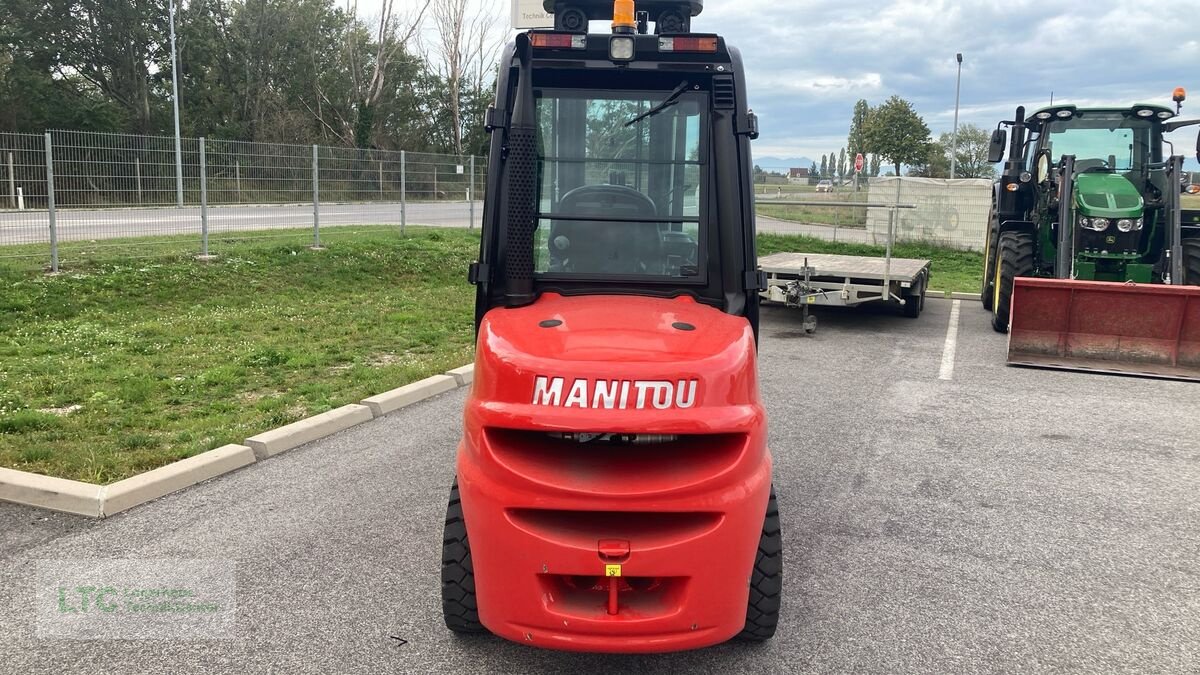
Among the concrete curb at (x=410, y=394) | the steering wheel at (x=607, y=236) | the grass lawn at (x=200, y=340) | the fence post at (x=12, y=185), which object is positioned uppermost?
the fence post at (x=12, y=185)

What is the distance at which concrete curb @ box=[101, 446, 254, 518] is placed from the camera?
468 centimetres

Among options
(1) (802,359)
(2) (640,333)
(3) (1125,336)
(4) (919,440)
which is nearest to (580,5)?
(2) (640,333)

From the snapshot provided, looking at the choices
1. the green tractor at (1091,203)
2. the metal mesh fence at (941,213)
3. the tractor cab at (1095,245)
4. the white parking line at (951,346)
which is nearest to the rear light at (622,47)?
the white parking line at (951,346)

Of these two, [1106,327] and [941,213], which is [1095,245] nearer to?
[1106,327]

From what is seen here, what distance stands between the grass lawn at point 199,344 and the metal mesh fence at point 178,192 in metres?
0.40

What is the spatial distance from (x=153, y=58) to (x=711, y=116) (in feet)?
160

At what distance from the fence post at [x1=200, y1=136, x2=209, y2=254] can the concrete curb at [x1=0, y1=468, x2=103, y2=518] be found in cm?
865

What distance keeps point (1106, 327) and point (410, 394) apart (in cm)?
723

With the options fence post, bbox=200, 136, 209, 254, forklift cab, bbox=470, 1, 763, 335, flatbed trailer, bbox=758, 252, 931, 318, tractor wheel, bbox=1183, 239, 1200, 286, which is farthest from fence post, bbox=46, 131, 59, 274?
tractor wheel, bbox=1183, 239, 1200, 286

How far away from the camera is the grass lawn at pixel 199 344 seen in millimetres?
5707

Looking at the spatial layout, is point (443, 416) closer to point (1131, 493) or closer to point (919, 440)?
point (919, 440)

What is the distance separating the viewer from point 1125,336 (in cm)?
909

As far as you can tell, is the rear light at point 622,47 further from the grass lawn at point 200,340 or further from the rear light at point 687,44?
the grass lawn at point 200,340

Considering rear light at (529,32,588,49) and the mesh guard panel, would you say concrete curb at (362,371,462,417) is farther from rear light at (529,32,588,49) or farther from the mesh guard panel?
rear light at (529,32,588,49)
